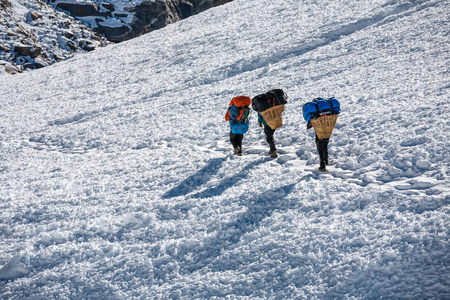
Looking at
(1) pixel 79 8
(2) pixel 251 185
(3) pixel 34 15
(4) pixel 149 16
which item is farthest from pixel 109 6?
(2) pixel 251 185

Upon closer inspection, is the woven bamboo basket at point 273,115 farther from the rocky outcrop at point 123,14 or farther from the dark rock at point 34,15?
the rocky outcrop at point 123,14

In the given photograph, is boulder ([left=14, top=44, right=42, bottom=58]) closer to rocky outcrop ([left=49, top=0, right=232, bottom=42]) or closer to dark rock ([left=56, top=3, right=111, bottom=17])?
rocky outcrop ([left=49, top=0, right=232, bottom=42])

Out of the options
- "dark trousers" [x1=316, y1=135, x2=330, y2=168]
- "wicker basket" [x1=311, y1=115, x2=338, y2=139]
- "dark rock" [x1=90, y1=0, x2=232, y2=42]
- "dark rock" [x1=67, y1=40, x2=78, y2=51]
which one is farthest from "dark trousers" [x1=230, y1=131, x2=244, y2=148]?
"dark rock" [x1=90, y1=0, x2=232, y2=42]

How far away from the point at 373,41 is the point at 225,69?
597cm

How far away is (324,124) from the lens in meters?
5.45

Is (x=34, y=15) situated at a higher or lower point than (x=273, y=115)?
higher

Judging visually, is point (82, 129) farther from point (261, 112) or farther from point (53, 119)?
point (261, 112)

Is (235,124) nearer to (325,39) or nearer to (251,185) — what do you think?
(251,185)

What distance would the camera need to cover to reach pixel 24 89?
17703mm

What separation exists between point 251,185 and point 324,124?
1746mm

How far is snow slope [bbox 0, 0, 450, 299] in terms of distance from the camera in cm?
395

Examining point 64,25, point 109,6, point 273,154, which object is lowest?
point 273,154

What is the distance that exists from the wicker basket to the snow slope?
794 millimetres

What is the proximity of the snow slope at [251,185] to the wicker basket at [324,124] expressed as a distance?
2.61 ft
